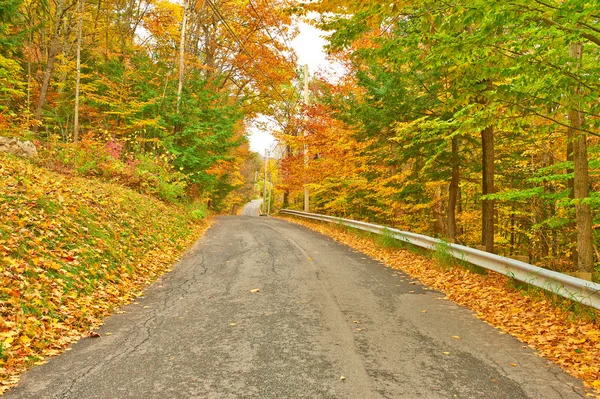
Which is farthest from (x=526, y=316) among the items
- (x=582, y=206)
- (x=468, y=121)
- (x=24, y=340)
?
(x=24, y=340)

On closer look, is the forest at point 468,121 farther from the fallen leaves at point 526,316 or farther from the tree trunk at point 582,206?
the fallen leaves at point 526,316

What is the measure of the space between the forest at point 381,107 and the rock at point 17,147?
44 centimetres

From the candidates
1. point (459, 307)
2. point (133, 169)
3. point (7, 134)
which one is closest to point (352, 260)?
point (459, 307)

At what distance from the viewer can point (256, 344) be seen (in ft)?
14.0

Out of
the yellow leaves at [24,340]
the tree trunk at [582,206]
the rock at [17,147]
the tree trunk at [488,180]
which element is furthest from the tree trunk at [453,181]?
the rock at [17,147]

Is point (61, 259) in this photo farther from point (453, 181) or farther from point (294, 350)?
point (453, 181)

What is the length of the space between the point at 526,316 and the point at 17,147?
12434mm

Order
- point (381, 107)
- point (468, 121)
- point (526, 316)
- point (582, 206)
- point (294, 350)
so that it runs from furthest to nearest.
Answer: point (381, 107), point (582, 206), point (468, 121), point (526, 316), point (294, 350)

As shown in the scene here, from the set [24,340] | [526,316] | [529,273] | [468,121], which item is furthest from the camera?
[468,121]

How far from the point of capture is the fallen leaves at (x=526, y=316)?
4.04m

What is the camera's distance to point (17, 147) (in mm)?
10289

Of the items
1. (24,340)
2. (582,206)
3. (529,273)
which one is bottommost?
(24,340)

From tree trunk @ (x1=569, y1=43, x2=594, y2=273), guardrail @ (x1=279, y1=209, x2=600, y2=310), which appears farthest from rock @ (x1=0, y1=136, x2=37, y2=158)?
tree trunk @ (x1=569, y1=43, x2=594, y2=273)

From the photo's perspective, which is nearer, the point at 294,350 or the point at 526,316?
the point at 294,350
